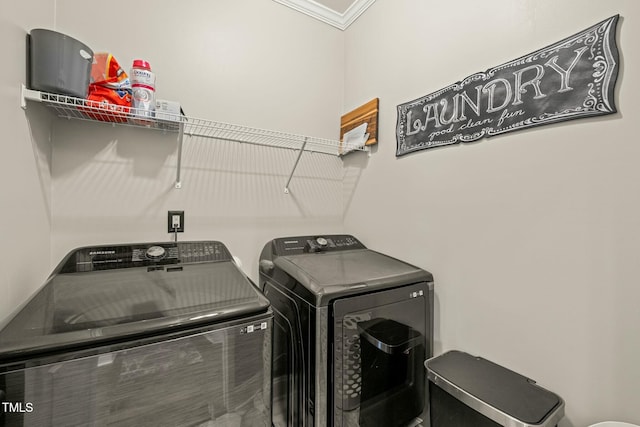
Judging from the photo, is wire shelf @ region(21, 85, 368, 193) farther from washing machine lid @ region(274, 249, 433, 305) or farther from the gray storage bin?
washing machine lid @ region(274, 249, 433, 305)

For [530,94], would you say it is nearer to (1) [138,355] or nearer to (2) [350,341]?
(2) [350,341]

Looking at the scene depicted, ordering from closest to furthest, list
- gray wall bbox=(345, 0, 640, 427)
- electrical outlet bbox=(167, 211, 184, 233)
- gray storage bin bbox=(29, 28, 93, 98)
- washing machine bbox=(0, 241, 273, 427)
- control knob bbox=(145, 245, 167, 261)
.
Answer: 1. washing machine bbox=(0, 241, 273, 427)
2. gray wall bbox=(345, 0, 640, 427)
3. gray storage bin bbox=(29, 28, 93, 98)
4. control knob bbox=(145, 245, 167, 261)
5. electrical outlet bbox=(167, 211, 184, 233)

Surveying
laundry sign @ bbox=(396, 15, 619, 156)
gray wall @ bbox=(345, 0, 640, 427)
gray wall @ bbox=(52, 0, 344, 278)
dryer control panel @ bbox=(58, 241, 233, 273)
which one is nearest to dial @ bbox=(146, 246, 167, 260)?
dryer control panel @ bbox=(58, 241, 233, 273)

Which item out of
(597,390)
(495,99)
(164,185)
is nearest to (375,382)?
(597,390)

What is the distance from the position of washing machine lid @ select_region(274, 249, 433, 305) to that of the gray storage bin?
1192 millimetres

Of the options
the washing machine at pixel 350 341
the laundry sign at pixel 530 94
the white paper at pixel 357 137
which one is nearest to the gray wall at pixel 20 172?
the washing machine at pixel 350 341

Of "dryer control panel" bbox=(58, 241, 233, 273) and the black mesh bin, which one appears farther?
"dryer control panel" bbox=(58, 241, 233, 273)

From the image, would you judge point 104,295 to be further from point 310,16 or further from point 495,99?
point 310,16

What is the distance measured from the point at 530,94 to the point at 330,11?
171cm

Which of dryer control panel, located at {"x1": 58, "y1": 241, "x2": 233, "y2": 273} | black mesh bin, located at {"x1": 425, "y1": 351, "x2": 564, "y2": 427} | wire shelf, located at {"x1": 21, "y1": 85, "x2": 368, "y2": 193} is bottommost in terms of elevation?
black mesh bin, located at {"x1": 425, "y1": 351, "x2": 564, "y2": 427}

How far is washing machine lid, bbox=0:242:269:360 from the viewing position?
0.67 meters

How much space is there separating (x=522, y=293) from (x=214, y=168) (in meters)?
1.74

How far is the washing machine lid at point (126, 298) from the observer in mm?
670

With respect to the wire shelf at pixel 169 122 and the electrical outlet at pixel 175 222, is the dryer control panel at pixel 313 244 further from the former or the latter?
the wire shelf at pixel 169 122
